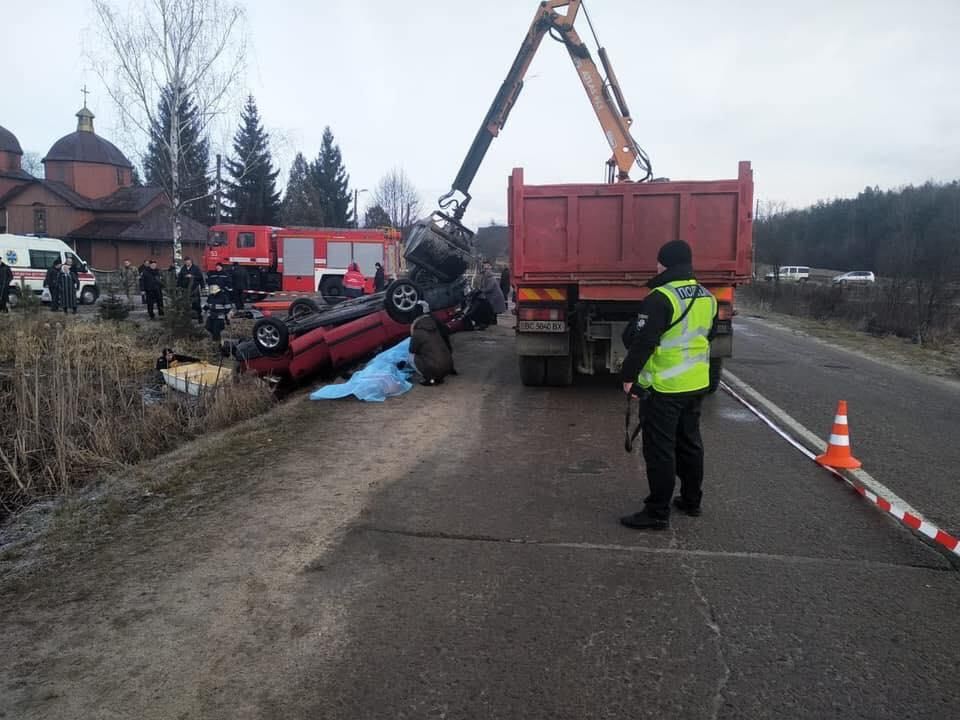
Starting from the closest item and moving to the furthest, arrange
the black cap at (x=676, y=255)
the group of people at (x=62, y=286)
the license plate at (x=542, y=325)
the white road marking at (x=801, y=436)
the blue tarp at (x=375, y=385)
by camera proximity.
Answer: the black cap at (x=676, y=255) < the white road marking at (x=801, y=436) < the blue tarp at (x=375, y=385) < the license plate at (x=542, y=325) < the group of people at (x=62, y=286)

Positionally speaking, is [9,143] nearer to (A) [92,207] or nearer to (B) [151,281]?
(A) [92,207]

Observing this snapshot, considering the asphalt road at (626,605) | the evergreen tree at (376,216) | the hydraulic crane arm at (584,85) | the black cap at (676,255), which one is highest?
the evergreen tree at (376,216)

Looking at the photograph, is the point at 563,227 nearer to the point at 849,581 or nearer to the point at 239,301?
the point at 849,581

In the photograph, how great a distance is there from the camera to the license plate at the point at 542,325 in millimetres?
8781

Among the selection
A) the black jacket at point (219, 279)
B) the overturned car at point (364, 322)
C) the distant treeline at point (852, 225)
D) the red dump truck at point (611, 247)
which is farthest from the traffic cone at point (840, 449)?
the distant treeline at point (852, 225)

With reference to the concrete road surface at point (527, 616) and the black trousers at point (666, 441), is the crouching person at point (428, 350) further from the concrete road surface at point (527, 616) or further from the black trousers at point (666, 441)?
the black trousers at point (666, 441)

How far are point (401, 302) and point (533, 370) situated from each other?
2534 mm

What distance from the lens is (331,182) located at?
67.2 m

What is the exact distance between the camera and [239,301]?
19812 millimetres

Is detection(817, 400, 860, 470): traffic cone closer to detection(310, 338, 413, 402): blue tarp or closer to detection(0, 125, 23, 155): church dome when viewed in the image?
detection(310, 338, 413, 402): blue tarp

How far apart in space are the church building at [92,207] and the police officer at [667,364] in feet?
155

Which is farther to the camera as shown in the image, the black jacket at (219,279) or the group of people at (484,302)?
the black jacket at (219,279)

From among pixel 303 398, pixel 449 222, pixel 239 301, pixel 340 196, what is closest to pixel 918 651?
pixel 303 398

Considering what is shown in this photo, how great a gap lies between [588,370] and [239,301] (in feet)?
43.9
